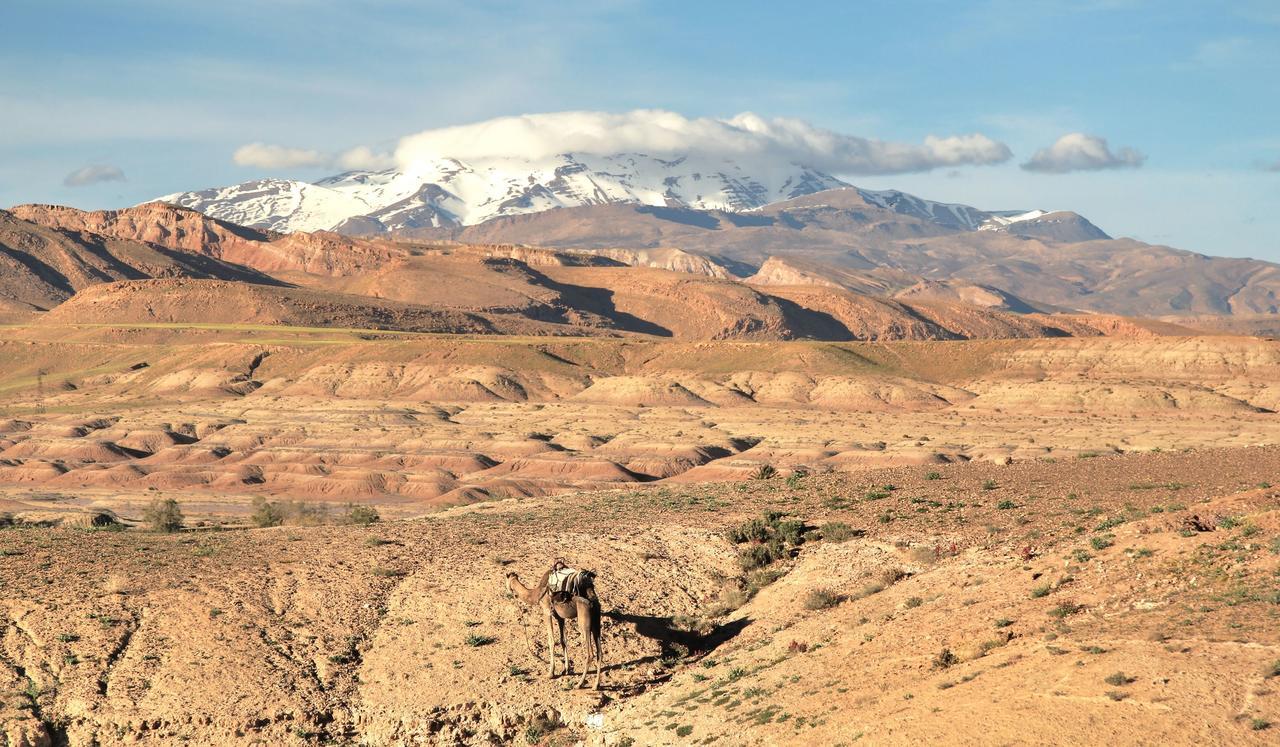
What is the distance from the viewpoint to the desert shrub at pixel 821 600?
2597 centimetres

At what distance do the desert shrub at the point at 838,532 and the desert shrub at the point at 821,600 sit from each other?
4526 millimetres

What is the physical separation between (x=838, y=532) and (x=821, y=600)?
5.47 meters

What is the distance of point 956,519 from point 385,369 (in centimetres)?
10747

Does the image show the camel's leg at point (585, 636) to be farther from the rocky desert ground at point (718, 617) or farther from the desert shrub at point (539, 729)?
the desert shrub at point (539, 729)

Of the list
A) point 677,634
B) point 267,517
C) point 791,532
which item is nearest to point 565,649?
point 677,634

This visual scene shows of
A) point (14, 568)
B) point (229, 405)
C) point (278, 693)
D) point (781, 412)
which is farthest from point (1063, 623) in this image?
point (229, 405)

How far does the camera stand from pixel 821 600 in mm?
26062

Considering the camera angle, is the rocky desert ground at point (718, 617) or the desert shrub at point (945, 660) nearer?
the rocky desert ground at point (718, 617)

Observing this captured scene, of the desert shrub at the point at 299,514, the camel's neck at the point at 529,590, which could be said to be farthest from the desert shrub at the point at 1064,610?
the desert shrub at the point at 299,514

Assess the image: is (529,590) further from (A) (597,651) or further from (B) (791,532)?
(B) (791,532)

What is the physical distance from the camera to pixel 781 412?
370 feet

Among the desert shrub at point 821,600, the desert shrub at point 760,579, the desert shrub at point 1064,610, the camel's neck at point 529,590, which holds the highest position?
the desert shrub at point 1064,610

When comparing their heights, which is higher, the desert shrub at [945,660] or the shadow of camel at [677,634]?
the desert shrub at [945,660]

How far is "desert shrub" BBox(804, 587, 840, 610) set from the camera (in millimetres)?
25969
